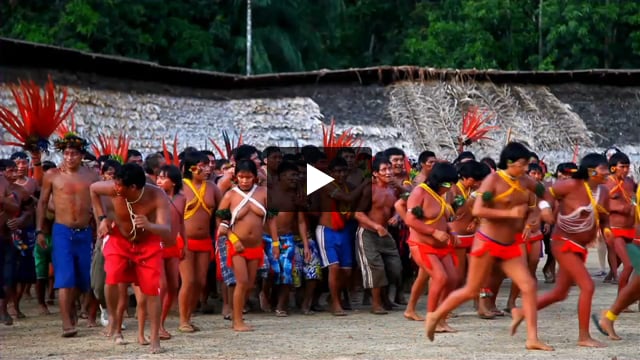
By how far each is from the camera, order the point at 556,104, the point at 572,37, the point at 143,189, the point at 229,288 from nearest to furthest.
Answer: the point at 143,189 < the point at 229,288 < the point at 556,104 < the point at 572,37

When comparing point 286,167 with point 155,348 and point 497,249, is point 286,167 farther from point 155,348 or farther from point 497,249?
point 497,249

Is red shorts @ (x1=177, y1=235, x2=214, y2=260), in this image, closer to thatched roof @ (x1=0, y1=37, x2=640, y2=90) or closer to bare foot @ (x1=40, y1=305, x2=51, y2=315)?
bare foot @ (x1=40, y1=305, x2=51, y2=315)

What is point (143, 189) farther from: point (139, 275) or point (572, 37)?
point (572, 37)

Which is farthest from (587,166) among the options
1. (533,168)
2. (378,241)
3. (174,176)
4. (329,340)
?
(174,176)

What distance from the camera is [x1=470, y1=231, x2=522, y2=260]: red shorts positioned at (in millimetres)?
9087

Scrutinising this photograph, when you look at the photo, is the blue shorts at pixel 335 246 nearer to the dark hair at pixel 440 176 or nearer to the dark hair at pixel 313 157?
the dark hair at pixel 313 157

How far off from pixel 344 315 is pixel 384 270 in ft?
2.14

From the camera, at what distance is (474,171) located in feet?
36.6

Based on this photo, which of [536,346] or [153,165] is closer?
[536,346]

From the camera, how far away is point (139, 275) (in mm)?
9242

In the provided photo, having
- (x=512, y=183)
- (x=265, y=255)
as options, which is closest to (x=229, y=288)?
(x=265, y=255)

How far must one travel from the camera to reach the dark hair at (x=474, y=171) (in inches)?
437

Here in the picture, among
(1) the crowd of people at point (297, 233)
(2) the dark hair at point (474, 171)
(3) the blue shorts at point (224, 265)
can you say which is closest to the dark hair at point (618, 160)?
(1) the crowd of people at point (297, 233)

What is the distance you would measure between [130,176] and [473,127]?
1209 centimetres
